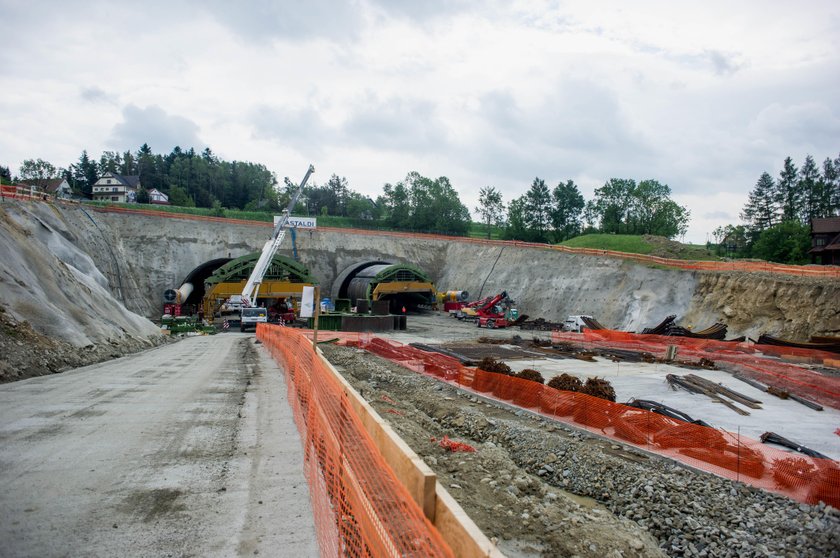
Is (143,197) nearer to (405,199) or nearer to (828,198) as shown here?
(405,199)

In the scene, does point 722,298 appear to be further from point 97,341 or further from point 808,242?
point 97,341

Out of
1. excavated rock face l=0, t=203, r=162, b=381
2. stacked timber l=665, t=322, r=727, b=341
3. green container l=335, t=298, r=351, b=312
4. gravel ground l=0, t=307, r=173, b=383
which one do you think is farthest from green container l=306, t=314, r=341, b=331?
stacked timber l=665, t=322, r=727, b=341

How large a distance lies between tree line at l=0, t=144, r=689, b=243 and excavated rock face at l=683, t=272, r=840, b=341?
3679 cm

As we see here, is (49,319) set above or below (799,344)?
below

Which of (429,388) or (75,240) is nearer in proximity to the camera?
(429,388)

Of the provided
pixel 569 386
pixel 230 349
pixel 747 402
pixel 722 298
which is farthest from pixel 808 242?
pixel 230 349

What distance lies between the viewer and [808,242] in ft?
164

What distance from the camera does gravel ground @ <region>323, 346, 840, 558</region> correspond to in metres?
6.79

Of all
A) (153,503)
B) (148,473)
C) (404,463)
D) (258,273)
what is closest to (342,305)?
(258,273)

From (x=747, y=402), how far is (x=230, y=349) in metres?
20.4

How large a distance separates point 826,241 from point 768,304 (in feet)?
86.0

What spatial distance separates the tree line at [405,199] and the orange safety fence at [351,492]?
6633 cm

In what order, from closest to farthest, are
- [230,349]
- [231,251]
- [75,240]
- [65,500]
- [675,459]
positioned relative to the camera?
[65,500] → [675,459] → [230,349] → [75,240] → [231,251]

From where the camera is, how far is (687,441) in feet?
31.9
